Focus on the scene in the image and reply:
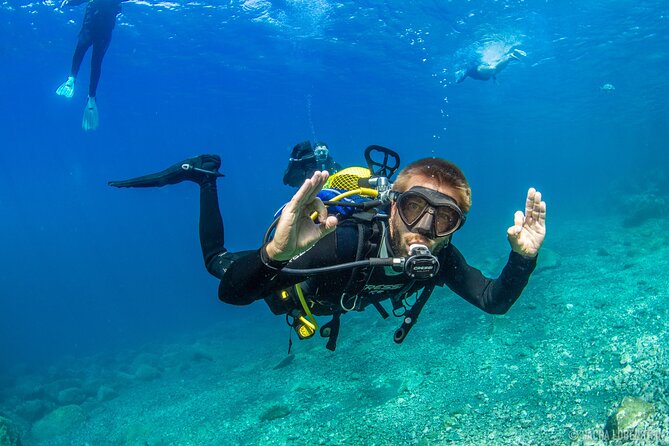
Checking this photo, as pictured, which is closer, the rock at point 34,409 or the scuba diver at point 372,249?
the scuba diver at point 372,249

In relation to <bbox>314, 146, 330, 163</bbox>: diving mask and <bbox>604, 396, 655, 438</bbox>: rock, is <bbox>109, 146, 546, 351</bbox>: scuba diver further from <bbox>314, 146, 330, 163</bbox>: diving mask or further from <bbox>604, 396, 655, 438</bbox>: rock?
<bbox>314, 146, 330, 163</bbox>: diving mask

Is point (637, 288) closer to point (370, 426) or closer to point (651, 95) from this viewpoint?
point (370, 426)

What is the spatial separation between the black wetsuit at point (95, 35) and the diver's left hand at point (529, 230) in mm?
11889

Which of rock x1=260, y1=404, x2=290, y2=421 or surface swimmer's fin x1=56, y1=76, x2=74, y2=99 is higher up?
surface swimmer's fin x1=56, y1=76, x2=74, y2=99

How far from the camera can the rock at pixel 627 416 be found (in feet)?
13.7

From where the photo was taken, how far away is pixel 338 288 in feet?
11.2

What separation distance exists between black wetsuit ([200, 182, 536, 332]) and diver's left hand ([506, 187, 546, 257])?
0.50 feet

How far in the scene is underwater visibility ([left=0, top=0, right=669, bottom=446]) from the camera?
11.3 feet

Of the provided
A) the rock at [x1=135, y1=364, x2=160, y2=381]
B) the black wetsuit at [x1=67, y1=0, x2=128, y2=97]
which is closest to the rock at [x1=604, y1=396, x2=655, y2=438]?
the black wetsuit at [x1=67, y1=0, x2=128, y2=97]

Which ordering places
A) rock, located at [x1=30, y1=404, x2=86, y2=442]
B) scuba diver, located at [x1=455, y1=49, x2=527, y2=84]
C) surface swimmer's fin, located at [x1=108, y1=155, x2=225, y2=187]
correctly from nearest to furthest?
surface swimmer's fin, located at [x1=108, y1=155, x2=225, y2=187] → rock, located at [x1=30, y1=404, x2=86, y2=442] → scuba diver, located at [x1=455, y1=49, x2=527, y2=84]

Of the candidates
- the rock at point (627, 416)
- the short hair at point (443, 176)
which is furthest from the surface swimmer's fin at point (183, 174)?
the rock at point (627, 416)

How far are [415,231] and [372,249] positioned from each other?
16.0 inches

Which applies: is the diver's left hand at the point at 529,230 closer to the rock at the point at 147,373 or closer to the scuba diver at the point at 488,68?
the rock at the point at 147,373

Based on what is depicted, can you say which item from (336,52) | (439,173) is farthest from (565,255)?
(336,52)
